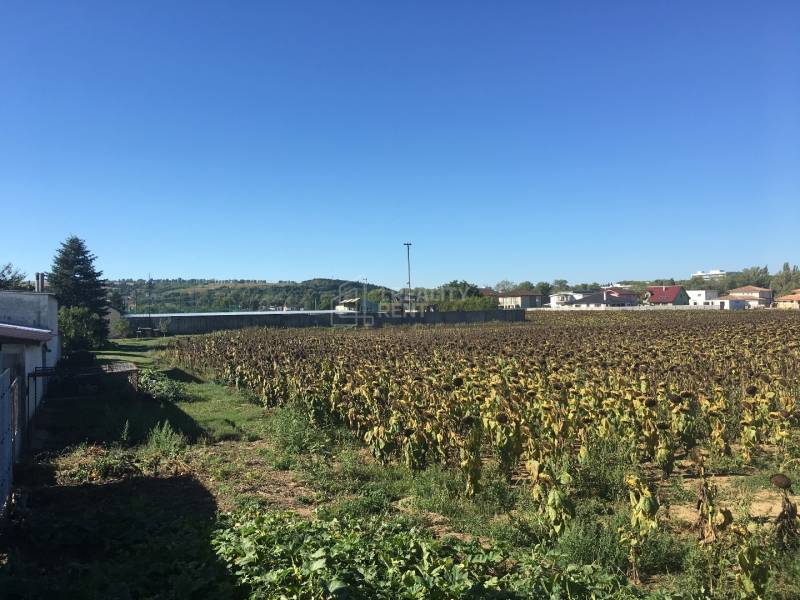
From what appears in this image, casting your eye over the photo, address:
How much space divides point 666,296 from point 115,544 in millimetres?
109420

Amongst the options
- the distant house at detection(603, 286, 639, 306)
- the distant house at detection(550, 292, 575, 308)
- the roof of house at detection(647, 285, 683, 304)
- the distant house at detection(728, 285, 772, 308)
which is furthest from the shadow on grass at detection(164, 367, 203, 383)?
the roof of house at detection(647, 285, 683, 304)

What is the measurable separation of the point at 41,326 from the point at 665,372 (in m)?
18.9

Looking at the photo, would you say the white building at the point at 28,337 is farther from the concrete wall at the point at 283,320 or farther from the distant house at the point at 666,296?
the distant house at the point at 666,296

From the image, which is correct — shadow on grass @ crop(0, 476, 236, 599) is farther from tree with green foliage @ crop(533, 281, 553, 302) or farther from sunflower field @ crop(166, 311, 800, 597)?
tree with green foliage @ crop(533, 281, 553, 302)

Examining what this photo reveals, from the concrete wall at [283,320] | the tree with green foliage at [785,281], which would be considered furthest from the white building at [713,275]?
the concrete wall at [283,320]

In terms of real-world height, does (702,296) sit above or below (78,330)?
above

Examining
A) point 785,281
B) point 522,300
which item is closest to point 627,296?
point 522,300

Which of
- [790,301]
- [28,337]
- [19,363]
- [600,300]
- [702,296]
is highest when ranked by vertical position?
[702,296]

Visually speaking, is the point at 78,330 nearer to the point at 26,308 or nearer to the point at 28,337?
the point at 26,308

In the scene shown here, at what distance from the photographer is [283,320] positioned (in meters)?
51.6

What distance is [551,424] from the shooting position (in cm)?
849

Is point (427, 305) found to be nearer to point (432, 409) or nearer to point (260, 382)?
point (260, 382)

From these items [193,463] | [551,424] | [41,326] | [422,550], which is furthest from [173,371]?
[422,550]

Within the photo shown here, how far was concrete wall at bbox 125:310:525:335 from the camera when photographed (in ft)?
160
